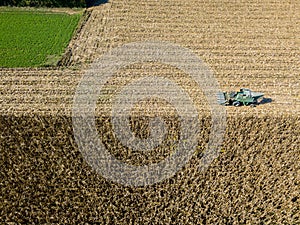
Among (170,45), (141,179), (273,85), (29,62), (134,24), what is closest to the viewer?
(141,179)

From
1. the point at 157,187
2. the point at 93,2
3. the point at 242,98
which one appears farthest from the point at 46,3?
the point at 157,187

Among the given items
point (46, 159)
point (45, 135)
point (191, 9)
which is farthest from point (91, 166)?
point (191, 9)

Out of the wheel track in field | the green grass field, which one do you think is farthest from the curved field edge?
the green grass field

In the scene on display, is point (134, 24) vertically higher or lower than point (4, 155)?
higher

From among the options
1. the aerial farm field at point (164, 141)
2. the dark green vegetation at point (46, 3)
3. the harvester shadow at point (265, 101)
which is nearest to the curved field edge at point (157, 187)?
the aerial farm field at point (164, 141)

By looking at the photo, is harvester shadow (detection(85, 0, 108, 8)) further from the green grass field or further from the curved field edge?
the curved field edge

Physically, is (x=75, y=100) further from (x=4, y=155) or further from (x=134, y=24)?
(x=134, y=24)

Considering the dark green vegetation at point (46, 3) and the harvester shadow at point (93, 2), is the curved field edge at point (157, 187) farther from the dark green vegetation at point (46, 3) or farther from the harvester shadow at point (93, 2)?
the harvester shadow at point (93, 2)
